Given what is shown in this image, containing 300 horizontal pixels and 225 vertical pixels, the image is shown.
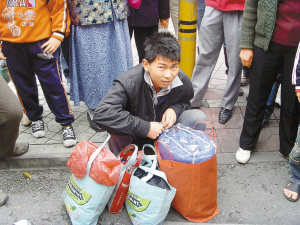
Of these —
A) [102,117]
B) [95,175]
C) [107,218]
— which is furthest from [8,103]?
[107,218]

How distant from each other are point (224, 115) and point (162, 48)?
1537 mm

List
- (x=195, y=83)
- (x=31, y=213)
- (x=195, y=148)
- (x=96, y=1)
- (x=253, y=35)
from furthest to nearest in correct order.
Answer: (x=195, y=83)
(x=96, y=1)
(x=253, y=35)
(x=31, y=213)
(x=195, y=148)

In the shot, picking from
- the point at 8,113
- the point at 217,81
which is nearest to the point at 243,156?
the point at 217,81

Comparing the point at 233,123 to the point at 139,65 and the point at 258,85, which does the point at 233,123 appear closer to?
the point at 258,85

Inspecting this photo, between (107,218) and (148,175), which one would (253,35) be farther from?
(107,218)

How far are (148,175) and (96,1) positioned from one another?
1.76m

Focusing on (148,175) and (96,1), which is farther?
(96,1)

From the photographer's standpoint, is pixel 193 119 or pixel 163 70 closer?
pixel 163 70

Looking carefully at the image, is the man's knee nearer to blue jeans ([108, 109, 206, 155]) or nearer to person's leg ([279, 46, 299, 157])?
person's leg ([279, 46, 299, 157])

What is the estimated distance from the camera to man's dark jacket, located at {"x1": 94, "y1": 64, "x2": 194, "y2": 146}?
2.22 metres

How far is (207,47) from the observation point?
11.0 feet

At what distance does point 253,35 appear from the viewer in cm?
252

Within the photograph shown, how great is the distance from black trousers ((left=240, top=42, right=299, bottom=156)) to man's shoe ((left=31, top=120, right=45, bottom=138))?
2.13m

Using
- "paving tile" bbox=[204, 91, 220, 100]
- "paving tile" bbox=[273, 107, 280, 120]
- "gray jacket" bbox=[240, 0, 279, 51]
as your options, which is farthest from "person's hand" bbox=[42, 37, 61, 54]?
"paving tile" bbox=[273, 107, 280, 120]
